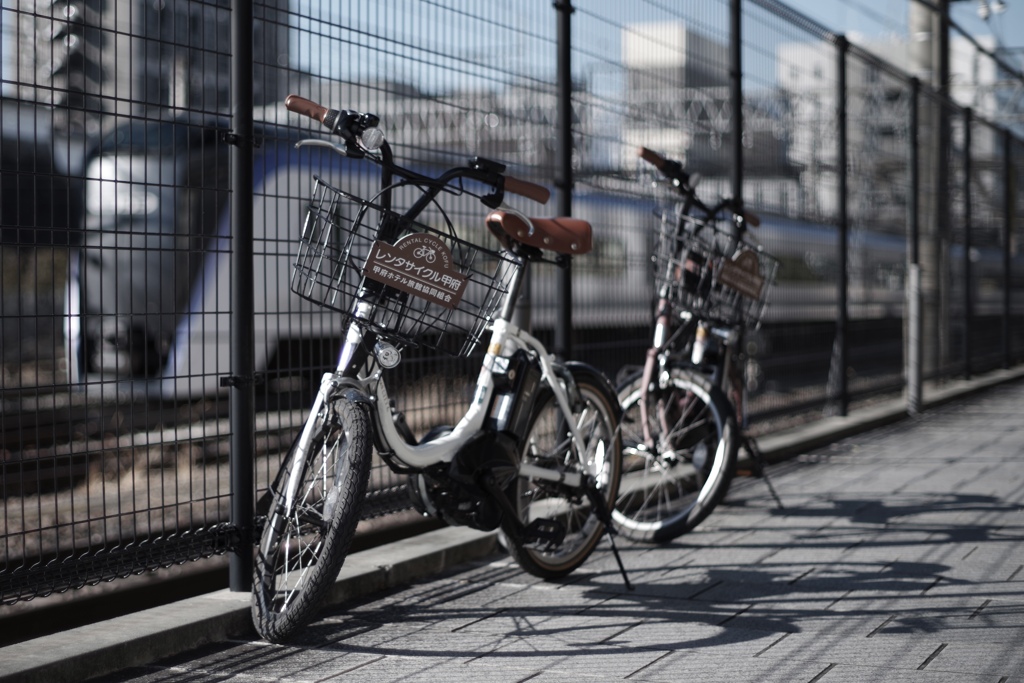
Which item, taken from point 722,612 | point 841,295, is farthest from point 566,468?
point 841,295

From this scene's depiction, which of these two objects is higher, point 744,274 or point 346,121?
point 346,121

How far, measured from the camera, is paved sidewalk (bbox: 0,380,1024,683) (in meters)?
3.57

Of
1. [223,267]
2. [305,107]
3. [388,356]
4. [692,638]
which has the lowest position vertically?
[692,638]

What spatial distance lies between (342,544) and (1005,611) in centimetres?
217

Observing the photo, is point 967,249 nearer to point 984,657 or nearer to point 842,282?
point 842,282

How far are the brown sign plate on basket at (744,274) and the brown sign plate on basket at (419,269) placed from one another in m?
1.94

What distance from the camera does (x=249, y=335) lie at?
4148mm

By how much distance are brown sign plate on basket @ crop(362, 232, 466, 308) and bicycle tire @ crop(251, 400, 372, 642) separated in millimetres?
386

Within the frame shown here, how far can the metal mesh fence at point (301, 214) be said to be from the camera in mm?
3939

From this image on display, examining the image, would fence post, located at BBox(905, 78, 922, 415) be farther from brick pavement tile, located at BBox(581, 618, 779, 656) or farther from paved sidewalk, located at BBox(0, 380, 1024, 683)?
brick pavement tile, located at BBox(581, 618, 779, 656)

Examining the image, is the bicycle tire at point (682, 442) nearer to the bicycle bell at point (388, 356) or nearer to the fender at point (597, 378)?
the fender at point (597, 378)

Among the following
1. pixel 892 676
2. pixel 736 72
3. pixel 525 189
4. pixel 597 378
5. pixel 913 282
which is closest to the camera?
pixel 892 676

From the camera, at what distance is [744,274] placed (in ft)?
18.3

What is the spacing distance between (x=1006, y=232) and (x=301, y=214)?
12536mm
